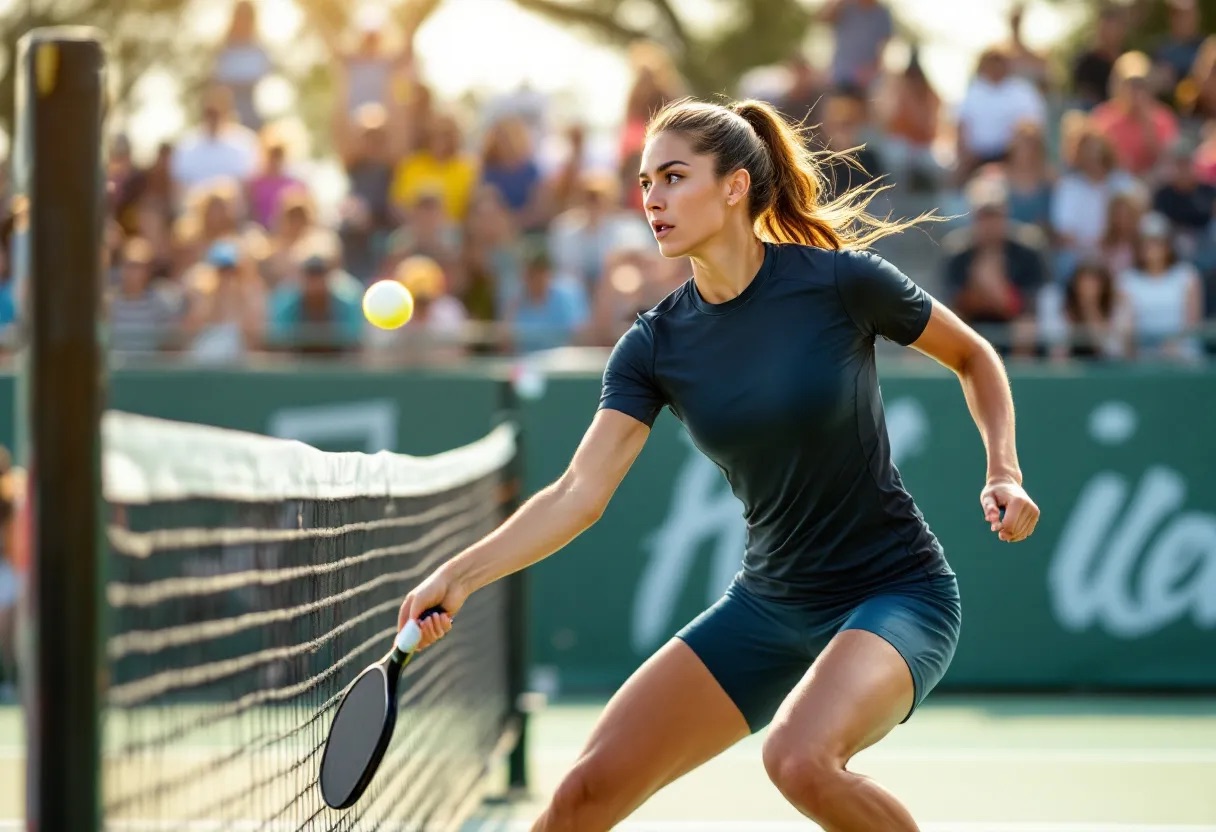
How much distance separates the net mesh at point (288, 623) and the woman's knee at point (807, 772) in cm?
105

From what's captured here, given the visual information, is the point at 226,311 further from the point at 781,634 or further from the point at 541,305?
the point at 781,634

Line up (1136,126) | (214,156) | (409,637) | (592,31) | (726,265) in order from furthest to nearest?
(592,31)
(214,156)
(1136,126)
(726,265)
(409,637)

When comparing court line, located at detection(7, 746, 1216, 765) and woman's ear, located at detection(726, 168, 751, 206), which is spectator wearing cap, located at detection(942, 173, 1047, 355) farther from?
woman's ear, located at detection(726, 168, 751, 206)

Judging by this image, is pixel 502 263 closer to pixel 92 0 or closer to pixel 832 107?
pixel 832 107

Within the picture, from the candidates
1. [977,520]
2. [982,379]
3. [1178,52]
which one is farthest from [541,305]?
[982,379]

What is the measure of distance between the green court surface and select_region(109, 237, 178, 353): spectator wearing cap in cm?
238

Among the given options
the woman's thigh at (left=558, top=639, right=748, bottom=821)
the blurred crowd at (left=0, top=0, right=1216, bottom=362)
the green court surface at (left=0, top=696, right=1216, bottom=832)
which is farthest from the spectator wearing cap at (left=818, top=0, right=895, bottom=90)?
the woman's thigh at (left=558, top=639, right=748, bottom=821)

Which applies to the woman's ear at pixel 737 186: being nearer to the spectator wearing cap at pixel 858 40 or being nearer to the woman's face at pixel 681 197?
the woman's face at pixel 681 197

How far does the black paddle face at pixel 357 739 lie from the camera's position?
143 inches

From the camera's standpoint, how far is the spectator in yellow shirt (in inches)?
481

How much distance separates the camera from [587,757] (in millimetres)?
4059

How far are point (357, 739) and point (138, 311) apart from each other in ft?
24.9

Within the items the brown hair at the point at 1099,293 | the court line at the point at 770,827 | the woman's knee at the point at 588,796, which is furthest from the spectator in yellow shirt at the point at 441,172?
the woman's knee at the point at 588,796

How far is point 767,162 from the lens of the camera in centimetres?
449
